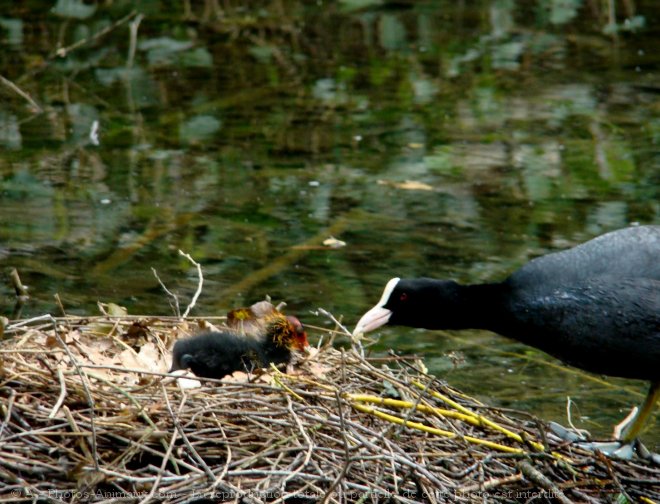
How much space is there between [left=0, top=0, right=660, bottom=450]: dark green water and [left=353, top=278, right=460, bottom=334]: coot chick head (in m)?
0.75

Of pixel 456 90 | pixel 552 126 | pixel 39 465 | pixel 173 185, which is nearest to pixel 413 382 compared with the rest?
pixel 39 465

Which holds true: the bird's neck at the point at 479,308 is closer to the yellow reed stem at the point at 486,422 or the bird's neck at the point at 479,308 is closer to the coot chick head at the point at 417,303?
the coot chick head at the point at 417,303

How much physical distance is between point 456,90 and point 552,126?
1167 mm

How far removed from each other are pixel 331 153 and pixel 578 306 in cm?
468

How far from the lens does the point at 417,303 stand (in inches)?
207

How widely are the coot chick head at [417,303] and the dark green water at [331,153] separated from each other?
0.75 meters

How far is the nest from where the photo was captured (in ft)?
12.9

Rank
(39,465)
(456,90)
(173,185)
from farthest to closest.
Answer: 1. (456,90)
2. (173,185)
3. (39,465)

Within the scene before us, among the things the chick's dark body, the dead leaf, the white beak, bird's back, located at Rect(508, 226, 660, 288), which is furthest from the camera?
the dead leaf

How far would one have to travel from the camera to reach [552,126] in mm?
10047

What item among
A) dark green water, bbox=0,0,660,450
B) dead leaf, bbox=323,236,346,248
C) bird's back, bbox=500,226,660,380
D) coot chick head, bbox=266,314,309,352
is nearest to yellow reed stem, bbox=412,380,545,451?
Answer: bird's back, bbox=500,226,660,380

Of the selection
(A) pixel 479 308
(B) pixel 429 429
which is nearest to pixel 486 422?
(B) pixel 429 429

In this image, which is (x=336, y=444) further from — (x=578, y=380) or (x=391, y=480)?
(x=578, y=380)

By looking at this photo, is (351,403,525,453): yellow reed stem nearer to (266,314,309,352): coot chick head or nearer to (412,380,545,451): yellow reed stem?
(412,380,545,451): yellow reed stem
